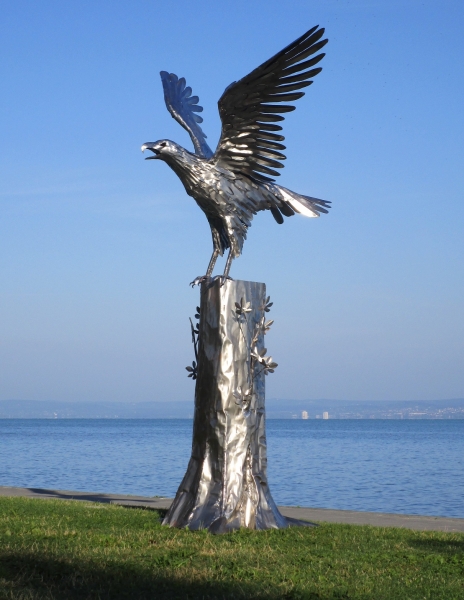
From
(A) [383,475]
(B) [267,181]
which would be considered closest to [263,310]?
(B) [267,181]

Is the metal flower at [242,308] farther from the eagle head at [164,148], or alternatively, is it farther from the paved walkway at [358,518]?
the paved walkway at [358,518]

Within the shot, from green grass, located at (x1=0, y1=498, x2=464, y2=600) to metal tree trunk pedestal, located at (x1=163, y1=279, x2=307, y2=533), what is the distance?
1.13ft

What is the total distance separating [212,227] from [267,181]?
768 millimetres

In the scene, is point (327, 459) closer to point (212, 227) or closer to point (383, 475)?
point (383, 475)

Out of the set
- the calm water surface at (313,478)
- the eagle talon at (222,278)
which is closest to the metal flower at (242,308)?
the eagle talon at (222,278)

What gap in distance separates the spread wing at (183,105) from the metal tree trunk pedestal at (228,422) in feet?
6.52

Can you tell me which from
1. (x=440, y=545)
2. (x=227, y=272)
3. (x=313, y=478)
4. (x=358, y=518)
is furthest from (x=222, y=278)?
(x=313, y=478)

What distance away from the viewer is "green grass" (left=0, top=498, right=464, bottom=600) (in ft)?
18.5

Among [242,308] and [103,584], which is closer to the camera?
[103,584]

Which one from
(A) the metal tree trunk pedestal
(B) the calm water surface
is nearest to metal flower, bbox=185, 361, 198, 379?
(A) the metal tree trunk pedestal

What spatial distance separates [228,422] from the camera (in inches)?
333

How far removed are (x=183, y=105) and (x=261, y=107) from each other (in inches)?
75.5

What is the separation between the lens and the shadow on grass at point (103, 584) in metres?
5.40

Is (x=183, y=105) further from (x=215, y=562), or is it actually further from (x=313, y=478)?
(x=313, y=478)
